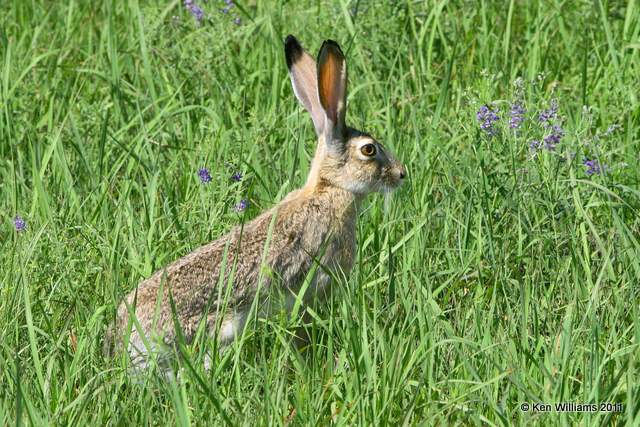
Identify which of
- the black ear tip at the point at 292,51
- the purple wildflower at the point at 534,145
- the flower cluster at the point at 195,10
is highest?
the flower cluster at the point at 195,10

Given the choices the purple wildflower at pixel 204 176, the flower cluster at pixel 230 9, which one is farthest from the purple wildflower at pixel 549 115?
the flower cluster at pixel 230 9

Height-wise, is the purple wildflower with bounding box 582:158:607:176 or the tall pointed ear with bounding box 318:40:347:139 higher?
the tall pointed ear with bounding box 318:40:347:139

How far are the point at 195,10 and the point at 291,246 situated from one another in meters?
2.35

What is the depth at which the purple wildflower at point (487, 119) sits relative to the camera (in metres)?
5.83

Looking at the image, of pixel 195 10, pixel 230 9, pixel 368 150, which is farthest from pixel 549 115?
pixel 195 10

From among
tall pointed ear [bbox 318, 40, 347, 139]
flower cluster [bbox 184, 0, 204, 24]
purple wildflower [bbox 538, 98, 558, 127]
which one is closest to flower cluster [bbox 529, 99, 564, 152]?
purple wildflower [bbox 538, 98, 558, 127]

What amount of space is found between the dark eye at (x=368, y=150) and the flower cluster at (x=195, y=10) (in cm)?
185

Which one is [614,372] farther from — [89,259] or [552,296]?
[89,259]

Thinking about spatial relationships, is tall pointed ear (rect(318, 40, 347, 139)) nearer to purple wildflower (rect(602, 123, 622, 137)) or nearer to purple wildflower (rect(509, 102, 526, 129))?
purple wildflower (rect(509, 102, 526, 129))

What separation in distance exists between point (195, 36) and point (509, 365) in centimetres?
350

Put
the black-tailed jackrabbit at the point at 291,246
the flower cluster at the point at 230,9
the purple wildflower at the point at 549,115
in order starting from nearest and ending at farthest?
the black-tailed jackrabbit at the point at 291,246
the purple wildflower at the point at 549,115
the flower cluster at the point at 230,9

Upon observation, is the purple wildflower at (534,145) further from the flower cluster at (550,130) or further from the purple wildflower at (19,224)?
the purple wildflower at (19,224)

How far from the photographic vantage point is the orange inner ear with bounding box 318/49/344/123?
5719 millimetres

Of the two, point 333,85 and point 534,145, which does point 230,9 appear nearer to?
point 333,85
